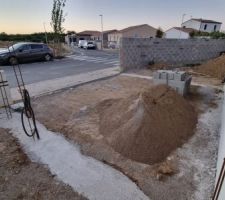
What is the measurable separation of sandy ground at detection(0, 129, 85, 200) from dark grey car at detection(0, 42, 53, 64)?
10.1 m

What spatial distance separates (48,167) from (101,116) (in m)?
1.98

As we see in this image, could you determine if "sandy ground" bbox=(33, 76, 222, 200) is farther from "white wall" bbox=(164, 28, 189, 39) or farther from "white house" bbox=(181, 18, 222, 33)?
"white house" bbox=(181, 18, 222, 33)

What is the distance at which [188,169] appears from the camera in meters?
3.01

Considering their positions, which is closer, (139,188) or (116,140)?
(139,188)

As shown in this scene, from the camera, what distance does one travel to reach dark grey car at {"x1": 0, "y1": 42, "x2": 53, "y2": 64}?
39.0 feet

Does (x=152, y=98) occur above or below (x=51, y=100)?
above

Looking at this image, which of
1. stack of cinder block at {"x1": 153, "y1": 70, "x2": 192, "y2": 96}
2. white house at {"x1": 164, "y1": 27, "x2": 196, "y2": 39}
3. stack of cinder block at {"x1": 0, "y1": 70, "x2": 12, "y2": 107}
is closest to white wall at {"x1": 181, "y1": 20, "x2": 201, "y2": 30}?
white house at {"x1": 164, "y1": 27, "x2": 196, "y2": 39}

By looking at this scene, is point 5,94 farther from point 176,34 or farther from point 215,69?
point 176,34

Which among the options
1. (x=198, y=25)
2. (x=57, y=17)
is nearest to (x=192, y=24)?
(x=198, y=25)

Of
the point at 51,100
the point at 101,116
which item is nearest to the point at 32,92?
the point at 51,100

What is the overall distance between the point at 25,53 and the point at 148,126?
12.0 m

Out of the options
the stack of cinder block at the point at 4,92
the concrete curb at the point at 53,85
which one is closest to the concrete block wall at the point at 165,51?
the concrete curb at the point at 53,85

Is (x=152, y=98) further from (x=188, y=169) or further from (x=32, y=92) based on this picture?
(x=32, y=92)

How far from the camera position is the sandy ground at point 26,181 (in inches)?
101
